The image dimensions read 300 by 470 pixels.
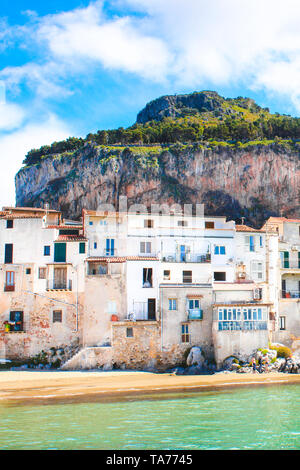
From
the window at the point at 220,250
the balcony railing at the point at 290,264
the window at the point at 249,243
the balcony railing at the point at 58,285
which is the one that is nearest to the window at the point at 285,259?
the balcony railing at the point at 290,264

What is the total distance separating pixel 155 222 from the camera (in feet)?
141

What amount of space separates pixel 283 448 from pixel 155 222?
26928mm

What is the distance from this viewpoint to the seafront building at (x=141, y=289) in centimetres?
3438

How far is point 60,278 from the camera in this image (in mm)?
38438

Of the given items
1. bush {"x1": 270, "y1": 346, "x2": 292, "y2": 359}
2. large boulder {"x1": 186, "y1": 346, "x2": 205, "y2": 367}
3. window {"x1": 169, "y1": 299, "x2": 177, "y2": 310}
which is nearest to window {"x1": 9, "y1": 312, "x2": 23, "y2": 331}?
window {"x1": 169, "y1": 299, "x2": 177, "y2": 310}

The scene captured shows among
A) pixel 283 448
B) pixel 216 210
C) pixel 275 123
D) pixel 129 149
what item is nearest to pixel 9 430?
pixel 283 448

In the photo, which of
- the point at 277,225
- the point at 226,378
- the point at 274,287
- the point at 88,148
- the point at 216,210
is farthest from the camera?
the point at 88,148

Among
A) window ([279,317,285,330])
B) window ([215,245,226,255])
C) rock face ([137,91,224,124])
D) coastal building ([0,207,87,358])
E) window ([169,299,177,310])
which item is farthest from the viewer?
rock face ([137,91,224,124])

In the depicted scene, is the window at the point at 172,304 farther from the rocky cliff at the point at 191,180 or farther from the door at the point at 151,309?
the rocky cliff at the point at 191,180

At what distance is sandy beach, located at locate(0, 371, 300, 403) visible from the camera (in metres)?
27.2

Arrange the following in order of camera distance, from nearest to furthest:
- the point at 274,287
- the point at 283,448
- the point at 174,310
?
the point at 283,448 → the point at 174,310 → the point at 274,287

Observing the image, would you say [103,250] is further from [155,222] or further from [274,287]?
[274,287]

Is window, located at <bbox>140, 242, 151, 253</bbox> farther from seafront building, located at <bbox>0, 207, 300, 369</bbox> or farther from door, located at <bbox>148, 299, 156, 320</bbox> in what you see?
door, located at <bbox>148, 299, 156, 320</bbox>

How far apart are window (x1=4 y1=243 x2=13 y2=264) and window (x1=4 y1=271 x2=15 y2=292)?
1.17 metres
